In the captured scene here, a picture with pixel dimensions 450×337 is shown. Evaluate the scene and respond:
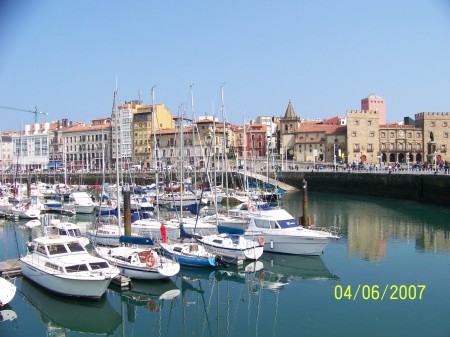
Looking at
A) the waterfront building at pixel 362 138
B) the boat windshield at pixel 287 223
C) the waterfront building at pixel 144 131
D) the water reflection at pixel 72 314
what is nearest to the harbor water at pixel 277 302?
the water reflection at pixel 72 314

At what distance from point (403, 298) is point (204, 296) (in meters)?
8.88

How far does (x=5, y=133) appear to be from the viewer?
15275 centimetres

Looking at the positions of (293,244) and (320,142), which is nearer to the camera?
(293,244)

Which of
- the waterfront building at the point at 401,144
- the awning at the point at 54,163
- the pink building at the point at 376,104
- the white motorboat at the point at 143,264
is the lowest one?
the white motorboat at the point at 143,264

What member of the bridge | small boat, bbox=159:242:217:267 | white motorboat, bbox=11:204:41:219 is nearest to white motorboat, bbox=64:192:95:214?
white motorboat, bbox=11:204:41:219

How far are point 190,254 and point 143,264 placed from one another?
3697 millimetres

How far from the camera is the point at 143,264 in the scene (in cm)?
2291

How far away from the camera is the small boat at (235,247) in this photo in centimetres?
2688

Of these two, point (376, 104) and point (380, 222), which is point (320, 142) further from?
point (380, 222)

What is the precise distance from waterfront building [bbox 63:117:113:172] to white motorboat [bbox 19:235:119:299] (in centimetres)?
9470

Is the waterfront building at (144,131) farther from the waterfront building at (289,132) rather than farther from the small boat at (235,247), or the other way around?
the small boat at (235,247)
